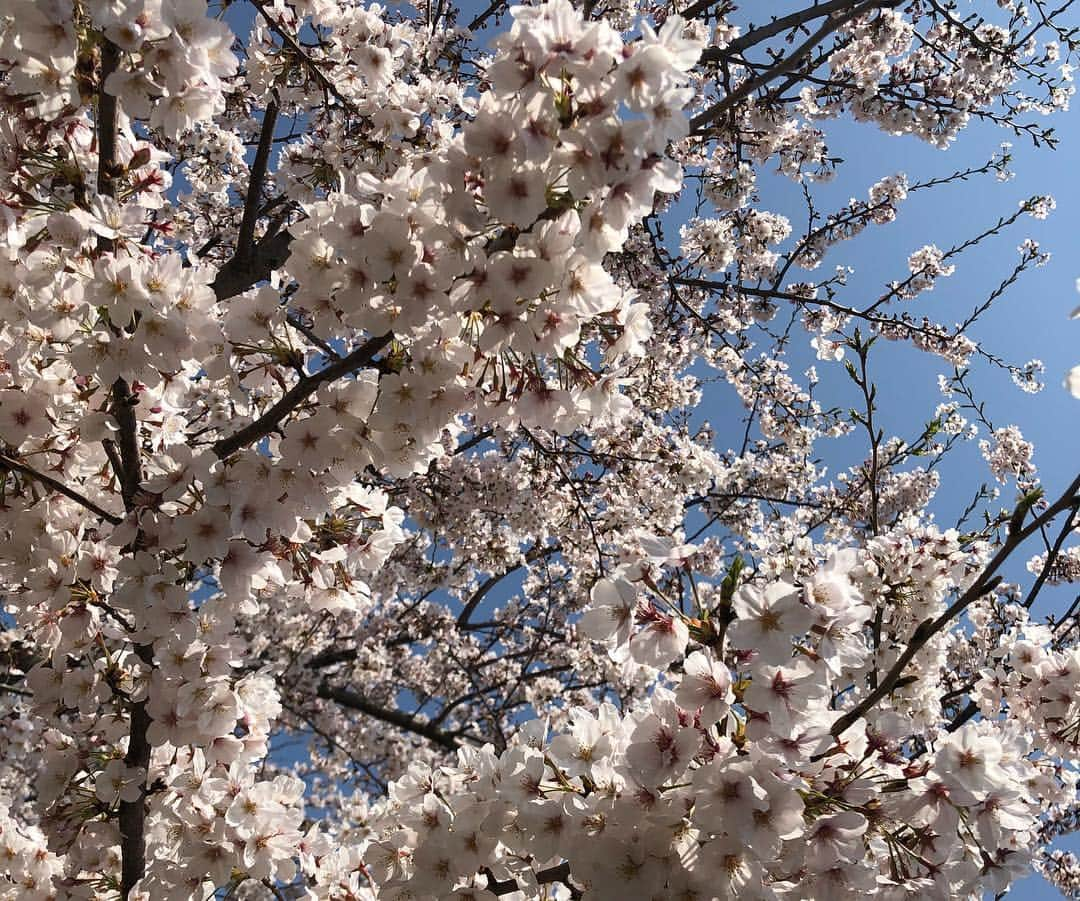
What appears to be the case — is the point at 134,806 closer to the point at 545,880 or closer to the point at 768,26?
the point at 545,880

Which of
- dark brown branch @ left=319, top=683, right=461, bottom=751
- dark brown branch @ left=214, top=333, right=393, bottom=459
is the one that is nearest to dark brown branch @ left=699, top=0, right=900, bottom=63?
dark brown branch @ left=214, top=333, right=393, bottom=459

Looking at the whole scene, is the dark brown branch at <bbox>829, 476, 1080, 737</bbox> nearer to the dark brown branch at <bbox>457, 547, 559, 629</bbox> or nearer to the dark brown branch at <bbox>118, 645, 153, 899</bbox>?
the dark brown branch at <bbox>118, 645, 153, 899</bbox>

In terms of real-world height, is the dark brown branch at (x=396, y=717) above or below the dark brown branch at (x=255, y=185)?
below

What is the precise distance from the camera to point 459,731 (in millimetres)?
8789

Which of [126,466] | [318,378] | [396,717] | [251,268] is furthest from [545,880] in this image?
[396,717]

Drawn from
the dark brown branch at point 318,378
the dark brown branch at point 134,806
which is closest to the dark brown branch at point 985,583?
the dark brown branch at point 318,378

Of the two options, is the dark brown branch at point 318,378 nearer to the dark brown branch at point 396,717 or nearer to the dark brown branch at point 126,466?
the dark brown branch at point 126,466

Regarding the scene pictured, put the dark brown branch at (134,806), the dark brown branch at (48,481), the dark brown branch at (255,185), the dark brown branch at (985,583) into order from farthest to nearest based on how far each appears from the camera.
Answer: the dark brown branch at (255,185), the dark brown branch at (134,806), the dark brown branch at (48,481), the dark brown branch at (985,583)

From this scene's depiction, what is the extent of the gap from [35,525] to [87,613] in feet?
1.11

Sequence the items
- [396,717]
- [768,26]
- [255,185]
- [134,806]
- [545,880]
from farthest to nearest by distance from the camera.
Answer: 1. [396,717]
2. [768,26]
3. [255,185]
4. [134,806]
5. [545,880]

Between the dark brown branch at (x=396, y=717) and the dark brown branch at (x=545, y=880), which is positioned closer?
the dark brown branch at (x=545, y=880)

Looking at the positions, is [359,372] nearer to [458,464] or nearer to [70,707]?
[70,707]

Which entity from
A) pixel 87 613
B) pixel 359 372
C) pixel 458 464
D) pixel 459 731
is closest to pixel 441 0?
pixel 458 464

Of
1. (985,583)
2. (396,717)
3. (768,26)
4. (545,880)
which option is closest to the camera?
(985,583)
